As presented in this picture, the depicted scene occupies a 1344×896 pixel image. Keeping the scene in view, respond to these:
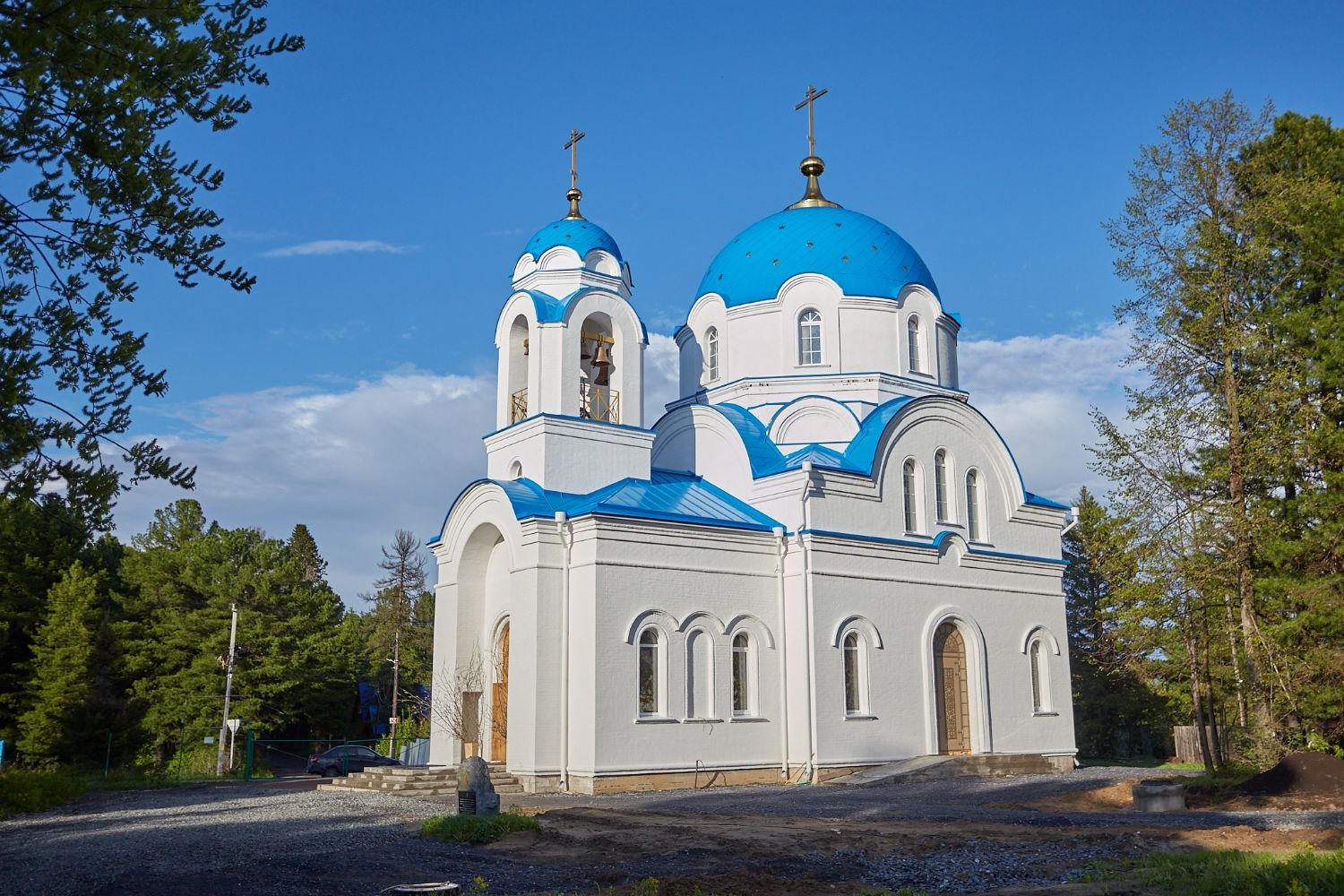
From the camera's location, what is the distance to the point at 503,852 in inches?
407

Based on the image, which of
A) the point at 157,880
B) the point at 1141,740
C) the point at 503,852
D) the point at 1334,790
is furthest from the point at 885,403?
the point at 1141,740

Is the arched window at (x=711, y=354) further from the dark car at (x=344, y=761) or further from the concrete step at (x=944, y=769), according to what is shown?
the dark car at (x=344, y=761)

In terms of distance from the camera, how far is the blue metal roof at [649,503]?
762 inches

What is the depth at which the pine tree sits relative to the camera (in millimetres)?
31953

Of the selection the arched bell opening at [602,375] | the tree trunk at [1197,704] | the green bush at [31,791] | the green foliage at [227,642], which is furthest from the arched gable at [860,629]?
the green foliage at [227,642]

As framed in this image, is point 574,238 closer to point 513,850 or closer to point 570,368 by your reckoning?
Result: point 570,368

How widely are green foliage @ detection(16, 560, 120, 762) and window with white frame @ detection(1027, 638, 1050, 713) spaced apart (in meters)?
25.0

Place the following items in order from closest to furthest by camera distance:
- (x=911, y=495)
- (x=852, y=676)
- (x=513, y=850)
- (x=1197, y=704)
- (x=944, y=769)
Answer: (x=513, y=850) < (x=1197, y=704) < (x=944, y=769) < (x=852, y=676) < (x=911, y=495)

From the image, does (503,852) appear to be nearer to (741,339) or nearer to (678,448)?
(678,448)

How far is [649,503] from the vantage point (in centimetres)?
2031

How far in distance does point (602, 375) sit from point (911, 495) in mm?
6398

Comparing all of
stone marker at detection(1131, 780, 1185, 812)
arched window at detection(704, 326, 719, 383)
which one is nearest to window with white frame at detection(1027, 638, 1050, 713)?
arched window at detection(704, 326, 719, 383)

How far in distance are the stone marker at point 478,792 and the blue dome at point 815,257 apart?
15.1 metres

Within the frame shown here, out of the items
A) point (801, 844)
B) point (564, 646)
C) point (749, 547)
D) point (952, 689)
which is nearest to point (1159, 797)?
point (801, 844)
